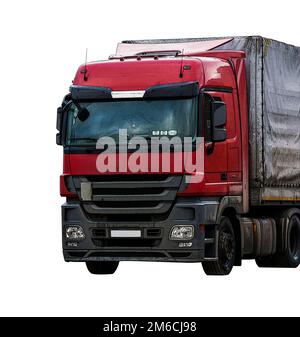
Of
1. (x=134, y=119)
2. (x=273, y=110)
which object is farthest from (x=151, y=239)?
(x=273, y=110)

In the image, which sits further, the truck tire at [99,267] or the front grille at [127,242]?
the truck tire at [99,267]

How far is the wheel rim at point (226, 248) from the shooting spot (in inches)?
995

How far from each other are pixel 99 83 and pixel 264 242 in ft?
14.9

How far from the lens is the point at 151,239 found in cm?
2464

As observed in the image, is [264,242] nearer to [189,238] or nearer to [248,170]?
[248,170]

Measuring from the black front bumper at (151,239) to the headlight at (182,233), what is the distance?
0.06m

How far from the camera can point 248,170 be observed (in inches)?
1048

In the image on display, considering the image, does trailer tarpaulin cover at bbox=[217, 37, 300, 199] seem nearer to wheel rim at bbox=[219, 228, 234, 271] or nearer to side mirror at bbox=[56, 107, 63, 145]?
wheel rim at bbox=[219, 228, 234, 271]

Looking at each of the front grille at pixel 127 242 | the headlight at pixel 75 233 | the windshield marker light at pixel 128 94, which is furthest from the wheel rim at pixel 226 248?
the windshield marker light at pixel 128 94

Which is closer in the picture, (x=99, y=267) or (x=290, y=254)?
(x=99, y=267)

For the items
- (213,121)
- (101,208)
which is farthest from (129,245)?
(213,121)

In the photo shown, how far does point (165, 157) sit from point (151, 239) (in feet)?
4.65

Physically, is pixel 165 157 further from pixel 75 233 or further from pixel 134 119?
pixel 75 233

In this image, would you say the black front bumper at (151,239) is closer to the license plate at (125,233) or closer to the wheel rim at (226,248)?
the license plate at (125,233)
